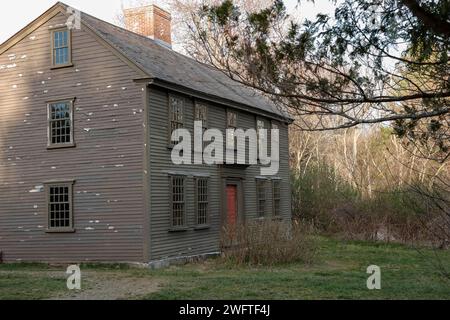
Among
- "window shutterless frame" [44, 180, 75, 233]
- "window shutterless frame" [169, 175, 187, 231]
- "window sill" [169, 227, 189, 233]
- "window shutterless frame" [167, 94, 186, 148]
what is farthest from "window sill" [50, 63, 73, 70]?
"window sill" [169, 227, 189, 233]

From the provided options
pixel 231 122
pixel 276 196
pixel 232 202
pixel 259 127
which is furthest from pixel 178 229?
pixel 276 196

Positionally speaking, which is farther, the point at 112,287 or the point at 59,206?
the point at 59,206

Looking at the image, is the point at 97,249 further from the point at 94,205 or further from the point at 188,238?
the point at 188,238

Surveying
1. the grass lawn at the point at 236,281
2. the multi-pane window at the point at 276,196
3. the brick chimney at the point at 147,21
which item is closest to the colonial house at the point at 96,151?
the grass lawn at the point at 236,281

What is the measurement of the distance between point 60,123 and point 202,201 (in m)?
5.31

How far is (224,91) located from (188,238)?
635 centimetres

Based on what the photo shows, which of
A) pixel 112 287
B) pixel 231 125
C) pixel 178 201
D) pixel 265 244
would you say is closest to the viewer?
pixel 112 287

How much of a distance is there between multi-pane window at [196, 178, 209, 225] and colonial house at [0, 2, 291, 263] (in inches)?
2.2

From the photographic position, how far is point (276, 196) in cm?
2556

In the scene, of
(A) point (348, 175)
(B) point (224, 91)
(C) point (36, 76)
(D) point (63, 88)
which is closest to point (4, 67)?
(C) point (36, 76)

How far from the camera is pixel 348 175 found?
41.0 m

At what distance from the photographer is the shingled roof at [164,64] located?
18.1 metres

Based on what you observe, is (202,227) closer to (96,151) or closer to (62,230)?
(96,151)
